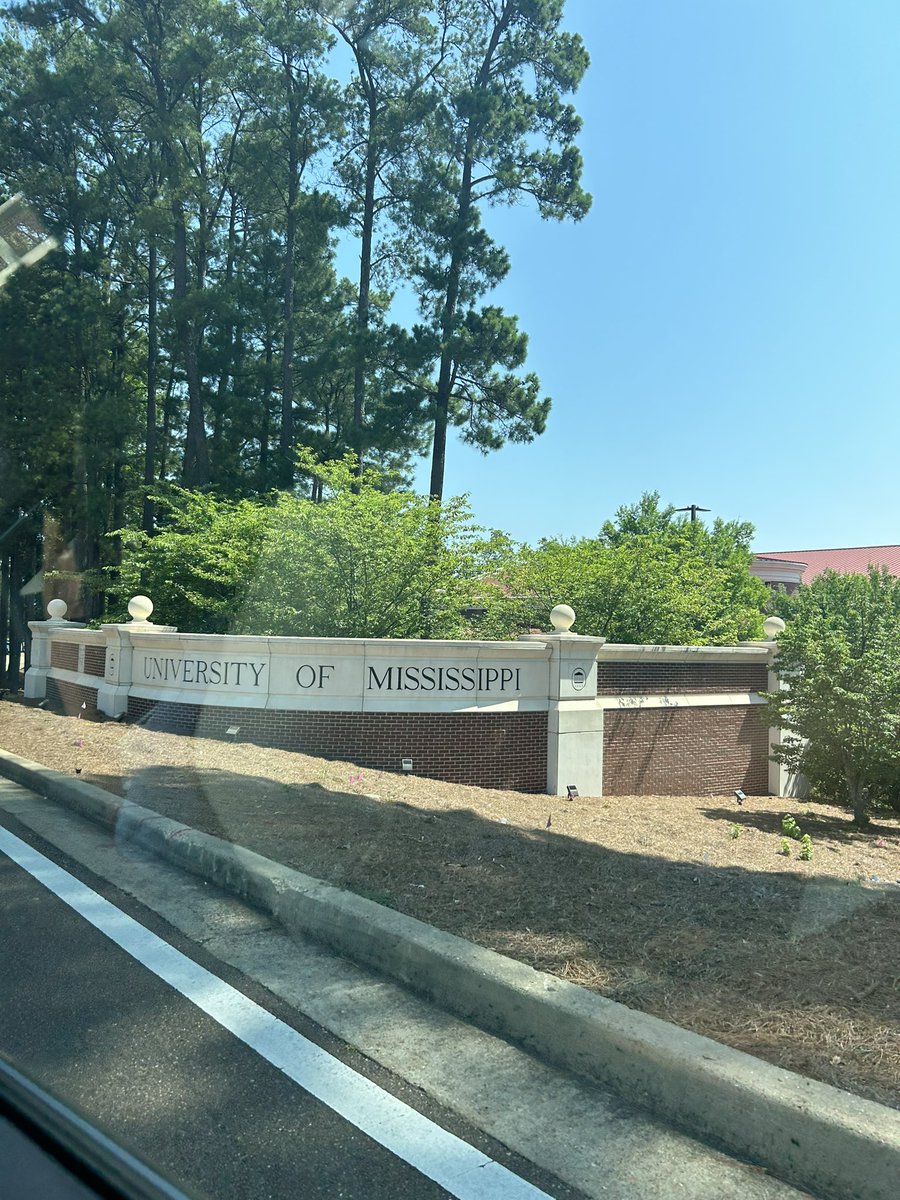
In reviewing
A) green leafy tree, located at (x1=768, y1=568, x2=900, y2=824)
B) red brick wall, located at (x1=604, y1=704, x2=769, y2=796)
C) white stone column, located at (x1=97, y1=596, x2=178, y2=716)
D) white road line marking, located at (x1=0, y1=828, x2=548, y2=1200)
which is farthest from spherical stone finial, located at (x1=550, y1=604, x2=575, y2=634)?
white road line marking, located at (x1=0, y1=828, x2=548, y2=1200)

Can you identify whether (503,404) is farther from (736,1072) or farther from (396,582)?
(736,1072)

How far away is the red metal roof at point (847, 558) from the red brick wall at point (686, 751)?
1213 inches

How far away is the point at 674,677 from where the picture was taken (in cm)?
1294

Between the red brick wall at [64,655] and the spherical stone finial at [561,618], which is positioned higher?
the spherical stone finial at [561,618]

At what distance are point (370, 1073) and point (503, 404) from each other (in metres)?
21.4

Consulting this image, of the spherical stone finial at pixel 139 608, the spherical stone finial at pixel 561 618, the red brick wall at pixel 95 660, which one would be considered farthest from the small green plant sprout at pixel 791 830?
the red brick wall at pixel 95 660

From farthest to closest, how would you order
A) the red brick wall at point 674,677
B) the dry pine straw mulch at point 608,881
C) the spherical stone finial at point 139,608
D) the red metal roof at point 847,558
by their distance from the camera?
1. the red metal roof at point 847,558
2. the spherical stone finial at point 139,608
3. the red brick wall at point 674,677
4. the dry pine straw mulch at point 608,881

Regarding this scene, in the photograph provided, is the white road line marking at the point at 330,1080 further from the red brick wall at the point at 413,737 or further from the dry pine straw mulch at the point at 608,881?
the red brick wall at the point at 413,737

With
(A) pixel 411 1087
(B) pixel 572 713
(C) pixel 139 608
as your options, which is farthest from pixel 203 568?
(A) pixel 411 1087

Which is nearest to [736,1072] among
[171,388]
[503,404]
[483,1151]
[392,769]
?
[483,1151]

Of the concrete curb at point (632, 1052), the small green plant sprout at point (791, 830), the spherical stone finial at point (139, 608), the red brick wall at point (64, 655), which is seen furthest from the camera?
the red brick wall at point (64, 655)

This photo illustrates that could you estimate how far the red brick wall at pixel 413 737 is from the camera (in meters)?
10.3

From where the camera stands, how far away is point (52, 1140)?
183 centimetres

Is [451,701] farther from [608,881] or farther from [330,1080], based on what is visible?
[330,1080]
